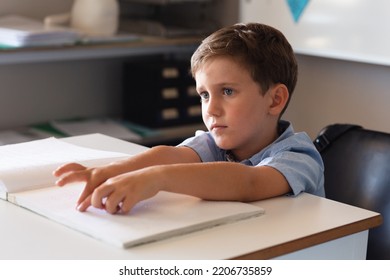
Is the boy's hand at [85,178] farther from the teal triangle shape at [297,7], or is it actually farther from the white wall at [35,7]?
the white wall at [35,7]

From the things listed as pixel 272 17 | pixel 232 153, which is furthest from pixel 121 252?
pixel 272 17

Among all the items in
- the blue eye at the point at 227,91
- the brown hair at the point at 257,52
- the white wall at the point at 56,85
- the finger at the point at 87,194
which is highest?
the brown hair at the point at 257,52

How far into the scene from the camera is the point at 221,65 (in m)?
1.38

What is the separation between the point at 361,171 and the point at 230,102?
394mm

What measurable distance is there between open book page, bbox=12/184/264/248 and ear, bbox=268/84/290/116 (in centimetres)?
28

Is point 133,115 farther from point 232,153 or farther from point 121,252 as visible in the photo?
point 121,252

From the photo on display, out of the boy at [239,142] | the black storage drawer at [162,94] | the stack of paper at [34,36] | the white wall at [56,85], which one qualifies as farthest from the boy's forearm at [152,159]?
the white wall at [56,85]

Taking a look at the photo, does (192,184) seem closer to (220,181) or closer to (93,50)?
(220,181)

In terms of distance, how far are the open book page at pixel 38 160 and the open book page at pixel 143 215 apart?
0.04 meters

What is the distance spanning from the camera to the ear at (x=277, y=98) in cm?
143

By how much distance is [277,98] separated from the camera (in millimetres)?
1442

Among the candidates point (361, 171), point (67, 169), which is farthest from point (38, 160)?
point (361, 171)
